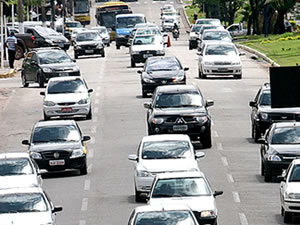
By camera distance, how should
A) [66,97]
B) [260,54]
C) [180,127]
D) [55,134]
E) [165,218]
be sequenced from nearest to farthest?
[165,218]
[55,134]
[180,127]
[66,97]
[260,54]

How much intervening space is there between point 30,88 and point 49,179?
888 inches

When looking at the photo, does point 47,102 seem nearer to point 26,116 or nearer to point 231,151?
point 26,116

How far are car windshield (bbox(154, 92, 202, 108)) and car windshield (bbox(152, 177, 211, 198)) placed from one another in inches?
483

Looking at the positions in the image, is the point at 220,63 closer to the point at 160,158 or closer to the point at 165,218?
the point at 160,158

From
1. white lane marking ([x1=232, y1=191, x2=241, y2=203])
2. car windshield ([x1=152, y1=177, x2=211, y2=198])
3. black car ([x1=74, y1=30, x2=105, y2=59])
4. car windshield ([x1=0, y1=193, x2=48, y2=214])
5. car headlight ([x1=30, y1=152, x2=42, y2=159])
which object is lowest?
black car ([x1=74, y1=30, x2=105, y2=59])

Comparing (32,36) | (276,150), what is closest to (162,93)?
(276,150)

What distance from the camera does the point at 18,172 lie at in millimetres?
25047

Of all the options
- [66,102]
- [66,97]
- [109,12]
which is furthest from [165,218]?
[109,12]

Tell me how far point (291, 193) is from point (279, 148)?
5.53m

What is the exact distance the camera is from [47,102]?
40125 mm

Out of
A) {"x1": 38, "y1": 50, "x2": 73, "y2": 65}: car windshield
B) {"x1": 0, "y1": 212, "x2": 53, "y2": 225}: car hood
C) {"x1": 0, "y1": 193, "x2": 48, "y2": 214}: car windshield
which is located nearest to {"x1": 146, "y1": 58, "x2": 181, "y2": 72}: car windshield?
{"x1": 38, "y1": 50, "x2": 73, "y2": 65}: car windshield

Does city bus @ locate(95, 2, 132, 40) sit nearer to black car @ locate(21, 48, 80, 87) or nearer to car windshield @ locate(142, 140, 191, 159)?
black car @ locate(21, 48, 80, 87)

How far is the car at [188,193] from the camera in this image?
1975 centimetres

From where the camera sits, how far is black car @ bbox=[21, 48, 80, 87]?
164ft
